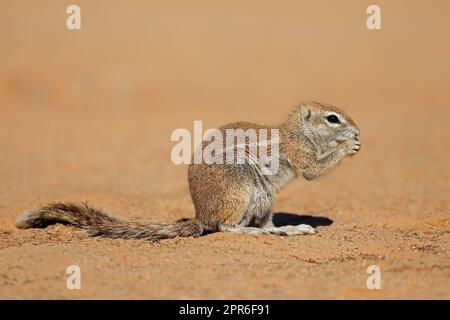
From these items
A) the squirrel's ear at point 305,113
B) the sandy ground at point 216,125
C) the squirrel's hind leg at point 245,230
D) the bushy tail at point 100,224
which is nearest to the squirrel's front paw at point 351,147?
the squirrel's ear at point 305,113

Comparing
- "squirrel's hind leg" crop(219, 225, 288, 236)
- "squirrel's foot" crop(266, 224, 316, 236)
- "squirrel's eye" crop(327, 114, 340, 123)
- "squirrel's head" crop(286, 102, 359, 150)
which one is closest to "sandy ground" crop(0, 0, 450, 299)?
"squirrel's hind leg" crop(219, 225, 288, 236)

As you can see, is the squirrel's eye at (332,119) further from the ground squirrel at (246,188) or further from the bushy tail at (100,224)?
the bushy tail at (100,224)

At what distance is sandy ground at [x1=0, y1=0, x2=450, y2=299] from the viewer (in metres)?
6.53

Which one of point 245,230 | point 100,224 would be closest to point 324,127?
point 245,230

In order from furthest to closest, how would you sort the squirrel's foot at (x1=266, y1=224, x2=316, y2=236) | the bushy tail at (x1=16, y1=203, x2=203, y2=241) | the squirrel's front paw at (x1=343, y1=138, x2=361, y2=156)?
the squirrel's front paw at (x1=343, y1=138, x2=361, y2=156)
the squirrel's foot at (x1=266, y1=224, x2=316, y2=236)
the bushy tail at (x1=16, y1=203, x2=203, y2=241)

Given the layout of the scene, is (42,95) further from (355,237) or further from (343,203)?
(355,237)

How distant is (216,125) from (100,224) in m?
9.43

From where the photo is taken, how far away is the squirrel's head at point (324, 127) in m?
8.56

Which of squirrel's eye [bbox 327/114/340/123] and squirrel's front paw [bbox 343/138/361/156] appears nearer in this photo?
squirrel's front paw [bbox 343/138/361/156]

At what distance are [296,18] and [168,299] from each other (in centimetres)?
2368

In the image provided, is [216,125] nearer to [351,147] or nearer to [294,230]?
[351,147]

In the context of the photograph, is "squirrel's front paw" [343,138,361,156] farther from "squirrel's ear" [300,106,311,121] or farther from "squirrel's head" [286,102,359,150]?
"squirrel's ear" [300,106,311,121]

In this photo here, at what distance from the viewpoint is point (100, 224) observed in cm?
790

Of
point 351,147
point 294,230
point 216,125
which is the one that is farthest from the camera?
point 216,125
